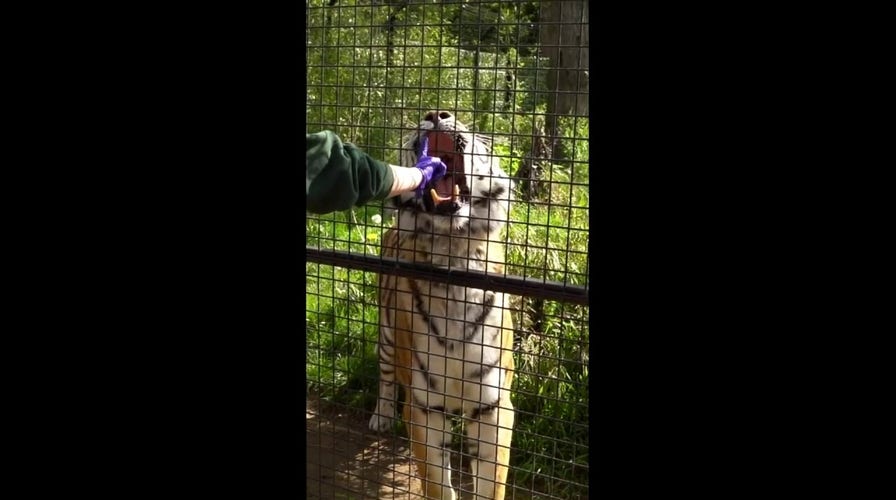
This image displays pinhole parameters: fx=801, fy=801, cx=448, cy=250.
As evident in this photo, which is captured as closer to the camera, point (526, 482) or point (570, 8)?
point (526, 482)

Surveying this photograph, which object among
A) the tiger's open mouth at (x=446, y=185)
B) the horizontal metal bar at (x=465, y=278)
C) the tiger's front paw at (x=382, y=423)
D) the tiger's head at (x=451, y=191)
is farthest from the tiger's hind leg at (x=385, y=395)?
the horizontal metal bar at (x=465, y=278)

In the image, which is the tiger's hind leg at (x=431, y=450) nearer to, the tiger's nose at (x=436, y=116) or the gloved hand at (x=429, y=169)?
the gloved hand at (x=429, y=169)

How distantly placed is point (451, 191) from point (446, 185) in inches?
1.2

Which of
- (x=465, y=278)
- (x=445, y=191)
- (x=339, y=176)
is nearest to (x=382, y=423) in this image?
(x=445, y=191)

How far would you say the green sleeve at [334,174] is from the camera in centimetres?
147

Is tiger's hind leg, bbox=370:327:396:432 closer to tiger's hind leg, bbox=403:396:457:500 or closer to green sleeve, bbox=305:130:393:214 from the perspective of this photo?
tiger's hind leg, bbox=403:396:457:500
